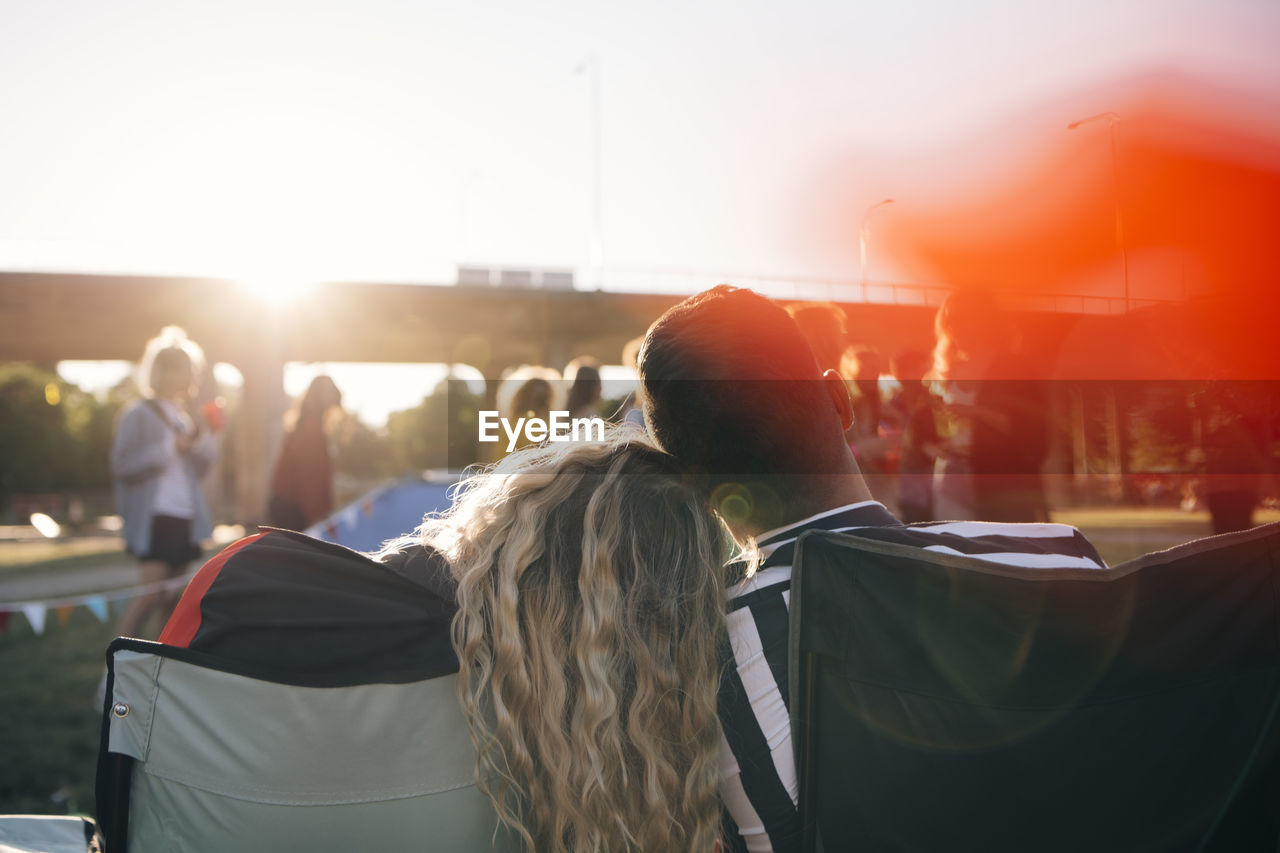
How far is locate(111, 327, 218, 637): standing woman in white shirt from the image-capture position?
14.2 ft

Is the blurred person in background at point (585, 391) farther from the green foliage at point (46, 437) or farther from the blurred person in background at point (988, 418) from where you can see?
the green foliage at point (46, 437)

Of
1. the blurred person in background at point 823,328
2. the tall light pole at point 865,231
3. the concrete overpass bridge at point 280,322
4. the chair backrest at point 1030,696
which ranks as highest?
the concrete overpass bridge at point 280,322

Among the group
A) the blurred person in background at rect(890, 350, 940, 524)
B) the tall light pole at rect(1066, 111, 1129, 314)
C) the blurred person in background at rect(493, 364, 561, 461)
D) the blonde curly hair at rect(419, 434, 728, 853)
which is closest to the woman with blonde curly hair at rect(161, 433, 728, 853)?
the blonde curly hair at rect(419, 434, 728, 853)

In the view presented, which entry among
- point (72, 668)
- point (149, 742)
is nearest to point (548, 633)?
point (149, 742)

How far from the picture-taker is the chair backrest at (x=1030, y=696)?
111 centimetres

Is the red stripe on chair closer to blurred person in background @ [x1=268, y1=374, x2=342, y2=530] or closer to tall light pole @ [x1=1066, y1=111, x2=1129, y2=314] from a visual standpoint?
tall light pole @ [x1=1066, y1=111, x2=1129, y2=314]

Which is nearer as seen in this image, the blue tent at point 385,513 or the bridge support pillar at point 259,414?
the blue tent at point 385,513

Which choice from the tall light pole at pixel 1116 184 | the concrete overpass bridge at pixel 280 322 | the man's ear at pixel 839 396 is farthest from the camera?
the concrete overpass bridge at pixel 280 322

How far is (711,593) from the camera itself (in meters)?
1.24

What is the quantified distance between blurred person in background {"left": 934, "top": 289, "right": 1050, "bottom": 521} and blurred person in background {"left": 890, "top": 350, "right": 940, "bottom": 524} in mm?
103

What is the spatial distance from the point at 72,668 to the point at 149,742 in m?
5.18

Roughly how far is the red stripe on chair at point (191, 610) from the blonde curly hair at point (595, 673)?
34 cm

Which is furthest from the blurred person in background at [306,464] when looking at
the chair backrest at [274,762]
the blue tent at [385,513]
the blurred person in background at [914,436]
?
the chair backrest at [274,762]

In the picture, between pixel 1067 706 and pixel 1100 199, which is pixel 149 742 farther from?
pixel 1100 199
